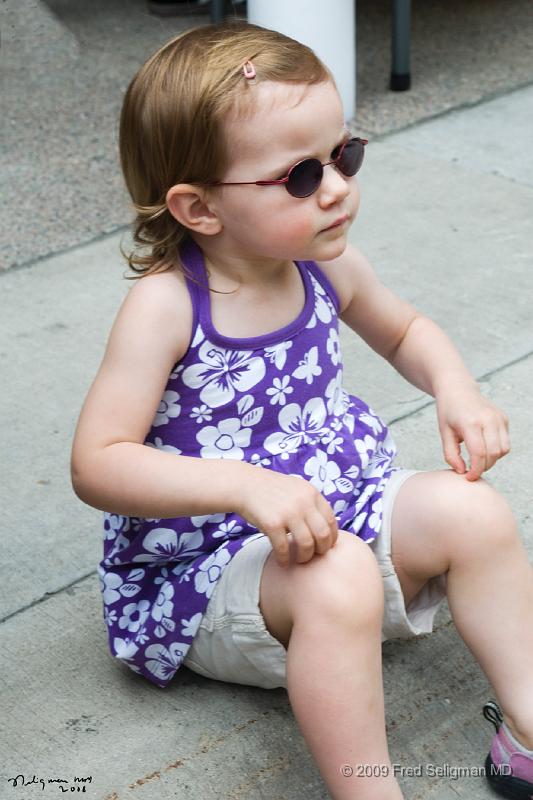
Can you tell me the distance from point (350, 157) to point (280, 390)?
1.24 feet

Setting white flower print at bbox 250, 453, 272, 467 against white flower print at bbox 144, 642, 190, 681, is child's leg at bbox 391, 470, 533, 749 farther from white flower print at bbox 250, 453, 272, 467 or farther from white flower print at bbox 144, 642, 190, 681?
white flower print at bbox 144, 642, 190, 681

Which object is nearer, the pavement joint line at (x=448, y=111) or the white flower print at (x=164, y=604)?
the white flower print at (x=164, y=604)

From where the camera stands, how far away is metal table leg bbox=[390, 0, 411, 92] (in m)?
4.76

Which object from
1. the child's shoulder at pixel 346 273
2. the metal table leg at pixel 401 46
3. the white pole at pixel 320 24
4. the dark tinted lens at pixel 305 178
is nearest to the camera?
the dark tinted lens at pixel 305 178

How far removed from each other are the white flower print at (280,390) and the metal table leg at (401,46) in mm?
3170

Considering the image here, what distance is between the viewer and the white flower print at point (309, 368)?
1.98m

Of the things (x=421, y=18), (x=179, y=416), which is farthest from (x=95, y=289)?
(x=421, y=18)

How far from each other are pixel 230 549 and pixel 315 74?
2.39 feet

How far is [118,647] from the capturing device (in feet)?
6.68

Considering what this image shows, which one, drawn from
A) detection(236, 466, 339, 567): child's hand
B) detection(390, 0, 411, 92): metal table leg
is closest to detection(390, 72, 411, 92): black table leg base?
detection(390, 0, 411, 92): metal table leg

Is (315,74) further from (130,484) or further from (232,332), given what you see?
(130,484)

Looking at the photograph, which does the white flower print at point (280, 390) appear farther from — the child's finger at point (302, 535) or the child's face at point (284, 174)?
the child's finger at point (302, 535)

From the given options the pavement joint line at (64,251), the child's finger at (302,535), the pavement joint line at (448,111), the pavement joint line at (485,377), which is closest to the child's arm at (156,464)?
the child's finger at (302,535)

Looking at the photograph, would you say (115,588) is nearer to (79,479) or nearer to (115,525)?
(115,525)
